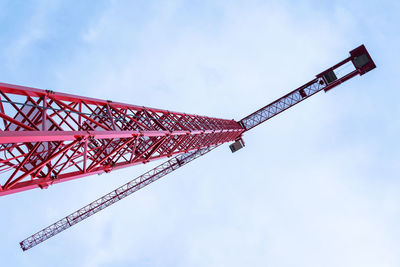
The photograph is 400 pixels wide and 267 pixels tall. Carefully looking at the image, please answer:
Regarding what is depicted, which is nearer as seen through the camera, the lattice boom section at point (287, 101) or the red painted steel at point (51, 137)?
the red painted steel at point (51, 137)

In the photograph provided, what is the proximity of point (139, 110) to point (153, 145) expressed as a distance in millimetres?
2535

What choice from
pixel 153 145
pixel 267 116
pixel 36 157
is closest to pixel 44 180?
pixel 36 157

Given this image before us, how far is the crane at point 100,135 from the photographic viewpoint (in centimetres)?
870

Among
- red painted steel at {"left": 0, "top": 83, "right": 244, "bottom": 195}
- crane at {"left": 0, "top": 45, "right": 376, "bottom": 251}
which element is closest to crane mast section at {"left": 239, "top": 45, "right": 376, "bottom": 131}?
crane at {"left": 0, "top": 45, "right": 376, "bottom": 251}

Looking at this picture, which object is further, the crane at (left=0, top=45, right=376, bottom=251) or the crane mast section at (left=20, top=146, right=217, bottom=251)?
the crane mast section at (left=20, top=146, right=217, bottom=251)

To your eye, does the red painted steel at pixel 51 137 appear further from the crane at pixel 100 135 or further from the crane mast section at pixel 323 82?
the crane mast section at pixel 323 82

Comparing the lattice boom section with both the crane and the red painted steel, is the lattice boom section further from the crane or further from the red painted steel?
the red painted steel

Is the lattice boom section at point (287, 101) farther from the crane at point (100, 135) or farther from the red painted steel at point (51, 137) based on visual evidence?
the red painted steel at point (51, 137)

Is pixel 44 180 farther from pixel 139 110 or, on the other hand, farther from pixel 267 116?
pixel 267 116

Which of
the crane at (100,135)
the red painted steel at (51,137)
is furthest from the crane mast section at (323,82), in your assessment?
the red painted steel at (51,137)

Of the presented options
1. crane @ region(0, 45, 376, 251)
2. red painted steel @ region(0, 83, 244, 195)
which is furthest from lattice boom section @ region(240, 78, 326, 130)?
red painted steel @ region(0, 83, 244, 195)

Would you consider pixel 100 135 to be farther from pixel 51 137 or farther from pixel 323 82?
pixel 323 82

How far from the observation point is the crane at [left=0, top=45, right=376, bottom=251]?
870 cm

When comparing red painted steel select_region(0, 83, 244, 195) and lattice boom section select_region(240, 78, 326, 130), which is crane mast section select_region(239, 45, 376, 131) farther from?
red painted steel select_region(0, 83, 244, 195)
